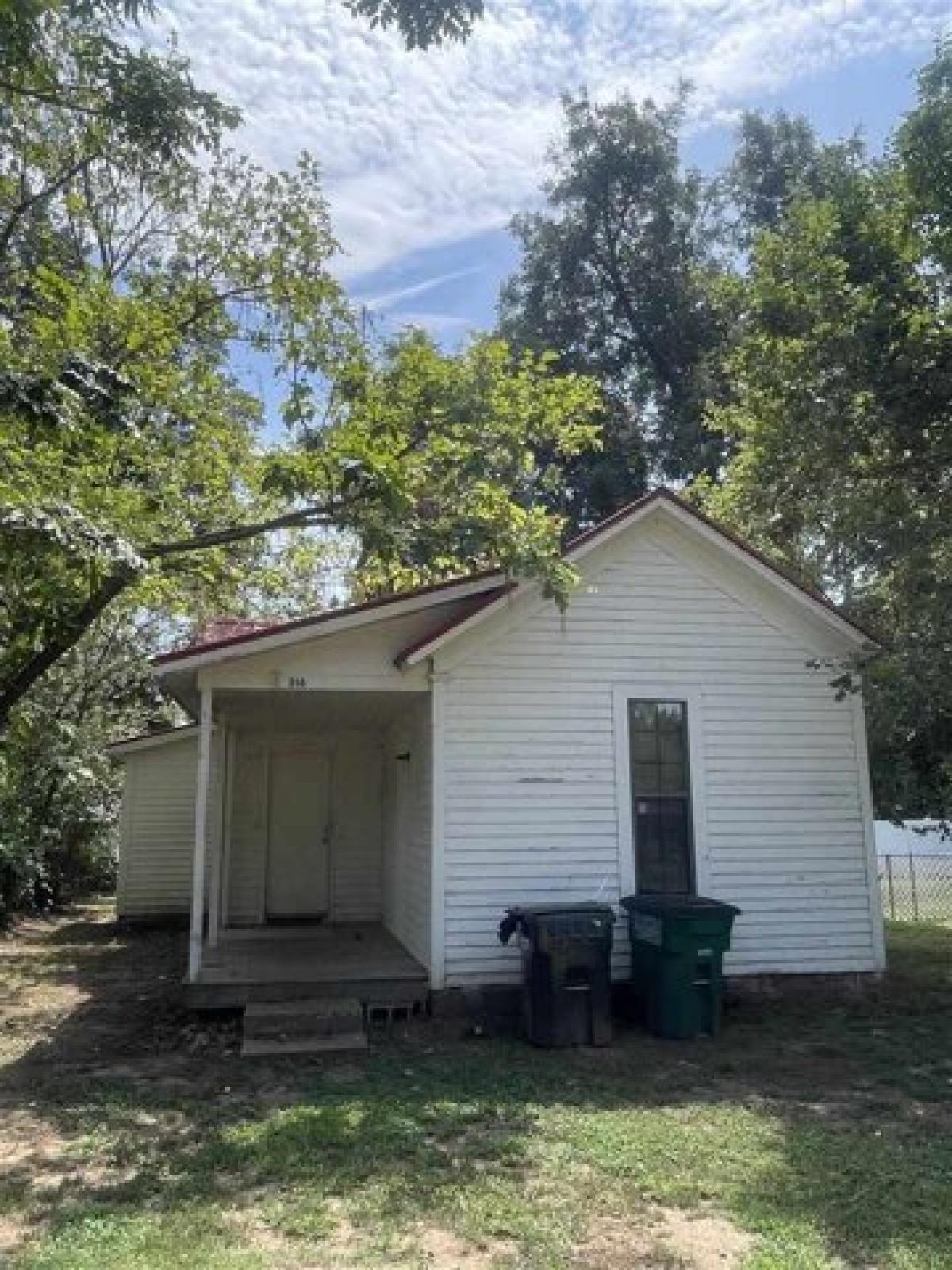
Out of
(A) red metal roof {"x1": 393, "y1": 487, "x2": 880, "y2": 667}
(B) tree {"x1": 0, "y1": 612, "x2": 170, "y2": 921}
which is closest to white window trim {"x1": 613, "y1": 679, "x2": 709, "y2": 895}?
(A) red metal roof {"x1": 393, "y1": 487, "x2": 880, "y2": 667}

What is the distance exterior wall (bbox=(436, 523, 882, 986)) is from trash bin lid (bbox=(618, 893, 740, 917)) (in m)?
0.30

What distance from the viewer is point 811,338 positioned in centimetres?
1033

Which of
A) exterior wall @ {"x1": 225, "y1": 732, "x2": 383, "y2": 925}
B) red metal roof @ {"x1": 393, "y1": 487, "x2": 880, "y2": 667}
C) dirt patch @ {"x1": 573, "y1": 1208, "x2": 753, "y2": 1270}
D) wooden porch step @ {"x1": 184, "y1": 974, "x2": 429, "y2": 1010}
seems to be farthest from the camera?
exterior wall @ {"x1": 225, "y1": 732, "x2": 383, "y2": 925}

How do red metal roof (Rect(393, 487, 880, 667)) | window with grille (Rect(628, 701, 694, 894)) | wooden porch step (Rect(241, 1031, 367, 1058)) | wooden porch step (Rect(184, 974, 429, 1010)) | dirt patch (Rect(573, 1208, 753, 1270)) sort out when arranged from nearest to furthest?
dirt patch (Rect(573, 1208, 753, 1270)), wooden porch step (Rect(241, 1031, 367, 1058)), wooden porch step (Rect(184, 974, 429, 1010)), window with grille (Rect(628, 701, 694, 894)), red metal roof (Rect(393, 487, 880, 667))

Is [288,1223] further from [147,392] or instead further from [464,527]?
[147,392]

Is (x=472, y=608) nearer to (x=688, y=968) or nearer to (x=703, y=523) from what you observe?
(x=703, y=523)

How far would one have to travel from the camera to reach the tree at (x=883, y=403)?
9320 mm

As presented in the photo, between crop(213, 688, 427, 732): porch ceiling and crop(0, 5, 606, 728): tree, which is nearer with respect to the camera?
crop(0, 5, 606, 728): tree

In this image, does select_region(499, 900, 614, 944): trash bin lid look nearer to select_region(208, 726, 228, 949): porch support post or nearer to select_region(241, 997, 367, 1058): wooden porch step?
select_region(241, 997, 367, 1058): wooden porch step

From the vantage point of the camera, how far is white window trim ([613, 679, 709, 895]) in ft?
31.4

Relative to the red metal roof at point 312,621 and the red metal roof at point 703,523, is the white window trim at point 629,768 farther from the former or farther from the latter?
the red metal roof at point 312,621

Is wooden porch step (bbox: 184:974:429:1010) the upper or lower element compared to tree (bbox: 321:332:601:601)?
lower

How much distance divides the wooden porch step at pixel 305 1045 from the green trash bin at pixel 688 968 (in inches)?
99.8

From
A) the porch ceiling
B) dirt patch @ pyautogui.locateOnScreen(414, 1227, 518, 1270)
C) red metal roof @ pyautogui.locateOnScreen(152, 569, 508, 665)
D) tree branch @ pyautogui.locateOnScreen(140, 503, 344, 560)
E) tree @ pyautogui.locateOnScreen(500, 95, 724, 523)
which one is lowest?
dirt patch @ pyautogui.locateOnScreen(414, 1227, 518, 1270)
